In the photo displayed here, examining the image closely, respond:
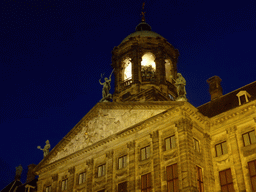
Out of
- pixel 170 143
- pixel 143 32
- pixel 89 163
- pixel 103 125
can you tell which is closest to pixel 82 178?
pixel 89 163

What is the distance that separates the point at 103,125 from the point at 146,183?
21.9 ft

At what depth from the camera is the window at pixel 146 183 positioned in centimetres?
2291

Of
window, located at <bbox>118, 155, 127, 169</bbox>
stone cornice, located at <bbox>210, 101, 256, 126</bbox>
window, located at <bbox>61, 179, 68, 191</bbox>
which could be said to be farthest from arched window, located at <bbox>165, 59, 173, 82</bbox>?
window, located at <bbox>61, 179, 68, 191</bbox>

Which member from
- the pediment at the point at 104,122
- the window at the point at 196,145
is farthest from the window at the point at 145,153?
the window at the point at 196,145

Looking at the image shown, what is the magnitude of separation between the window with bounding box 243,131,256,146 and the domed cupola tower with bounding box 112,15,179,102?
9505 millimetres

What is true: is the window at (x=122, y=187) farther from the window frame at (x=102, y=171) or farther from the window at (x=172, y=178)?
the window at (x=172, y=178)

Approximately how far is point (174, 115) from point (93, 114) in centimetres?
815

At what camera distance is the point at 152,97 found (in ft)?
98.4

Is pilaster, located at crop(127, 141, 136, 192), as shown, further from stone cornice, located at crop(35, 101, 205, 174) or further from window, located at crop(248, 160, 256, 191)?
window, located at crop(248, 160, 256, 191)

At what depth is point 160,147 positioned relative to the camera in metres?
23.3

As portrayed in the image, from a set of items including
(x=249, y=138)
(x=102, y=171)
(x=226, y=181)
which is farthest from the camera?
(x=102, y=171)

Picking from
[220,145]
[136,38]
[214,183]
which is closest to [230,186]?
[214,183]

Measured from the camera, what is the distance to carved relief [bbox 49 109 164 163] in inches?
1027

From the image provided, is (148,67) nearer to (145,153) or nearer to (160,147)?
(145,153)
